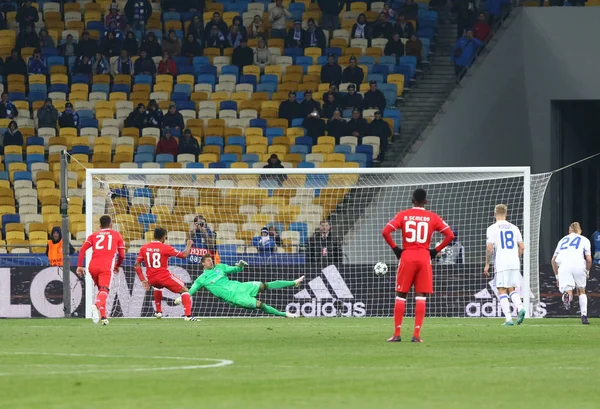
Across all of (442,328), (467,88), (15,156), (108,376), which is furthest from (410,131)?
(108,376)

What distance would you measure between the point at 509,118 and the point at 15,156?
11.9 m

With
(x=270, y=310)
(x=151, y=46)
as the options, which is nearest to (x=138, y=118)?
(x=151, y=46)

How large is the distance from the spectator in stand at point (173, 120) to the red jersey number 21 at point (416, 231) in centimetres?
1663

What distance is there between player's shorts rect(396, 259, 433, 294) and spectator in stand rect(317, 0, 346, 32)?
763 inches

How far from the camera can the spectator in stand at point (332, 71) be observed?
107ft

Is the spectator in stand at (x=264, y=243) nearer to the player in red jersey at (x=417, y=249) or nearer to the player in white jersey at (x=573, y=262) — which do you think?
the player in white jersey at (x=573, y=262)

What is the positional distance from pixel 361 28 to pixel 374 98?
3052 millimetres

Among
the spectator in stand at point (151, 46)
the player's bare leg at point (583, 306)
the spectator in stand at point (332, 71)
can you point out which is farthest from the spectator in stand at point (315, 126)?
the player's bare leg at point (583, 306)

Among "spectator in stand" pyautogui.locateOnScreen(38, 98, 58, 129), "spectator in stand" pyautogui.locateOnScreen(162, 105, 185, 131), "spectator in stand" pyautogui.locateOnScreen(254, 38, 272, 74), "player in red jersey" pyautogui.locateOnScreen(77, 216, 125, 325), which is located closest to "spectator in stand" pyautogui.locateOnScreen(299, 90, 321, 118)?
"spectator in stand" pyautogui.locateOnScreen(254, 38, 272, 74)

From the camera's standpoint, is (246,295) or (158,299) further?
(158,299)

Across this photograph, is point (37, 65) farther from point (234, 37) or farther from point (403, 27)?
point (403, 27)

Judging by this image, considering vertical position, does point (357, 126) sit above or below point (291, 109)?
below

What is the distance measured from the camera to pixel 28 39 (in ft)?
117

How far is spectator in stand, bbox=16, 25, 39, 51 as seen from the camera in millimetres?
35469
